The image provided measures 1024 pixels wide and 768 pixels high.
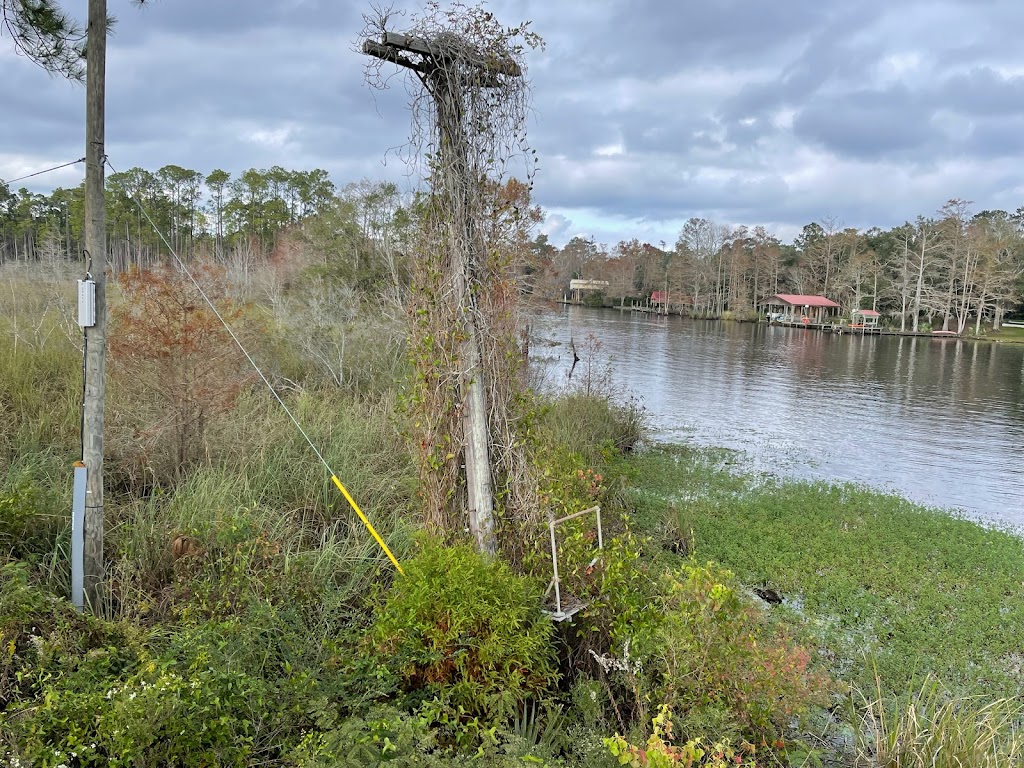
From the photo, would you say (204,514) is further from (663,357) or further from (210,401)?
(663,357)

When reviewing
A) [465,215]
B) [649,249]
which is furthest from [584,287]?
[465,215]

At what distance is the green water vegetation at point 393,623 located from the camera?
251 centimetres

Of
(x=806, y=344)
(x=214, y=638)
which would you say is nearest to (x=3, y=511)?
(x=214, y=638)

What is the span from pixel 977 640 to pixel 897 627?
0.55 meters

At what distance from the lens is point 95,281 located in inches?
126

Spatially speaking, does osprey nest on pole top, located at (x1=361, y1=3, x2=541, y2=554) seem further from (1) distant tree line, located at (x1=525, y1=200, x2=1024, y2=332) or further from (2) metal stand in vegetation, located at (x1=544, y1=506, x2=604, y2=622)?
A: (1) distant tree line, located at (x1=525, y1=200, x2=1024, y2=332)

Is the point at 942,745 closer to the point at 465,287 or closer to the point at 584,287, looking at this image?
the point at 465,287

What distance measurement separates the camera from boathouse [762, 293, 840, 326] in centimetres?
5391

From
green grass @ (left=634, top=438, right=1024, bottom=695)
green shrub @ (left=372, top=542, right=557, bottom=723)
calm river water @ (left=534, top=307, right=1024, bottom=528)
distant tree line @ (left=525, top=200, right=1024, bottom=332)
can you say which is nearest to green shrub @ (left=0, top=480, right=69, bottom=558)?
green shrub @ (left=372, top=542, right=557, bottom=723)

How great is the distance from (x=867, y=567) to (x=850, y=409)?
12749 millimetres

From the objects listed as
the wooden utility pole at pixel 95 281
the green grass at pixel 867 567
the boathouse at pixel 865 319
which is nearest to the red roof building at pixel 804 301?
the boathouse at pixel 865 319

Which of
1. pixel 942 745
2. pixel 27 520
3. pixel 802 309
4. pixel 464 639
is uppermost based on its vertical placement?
pixel 802 309

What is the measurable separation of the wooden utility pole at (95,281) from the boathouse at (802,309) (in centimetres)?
5468

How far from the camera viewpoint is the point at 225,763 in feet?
8.07
